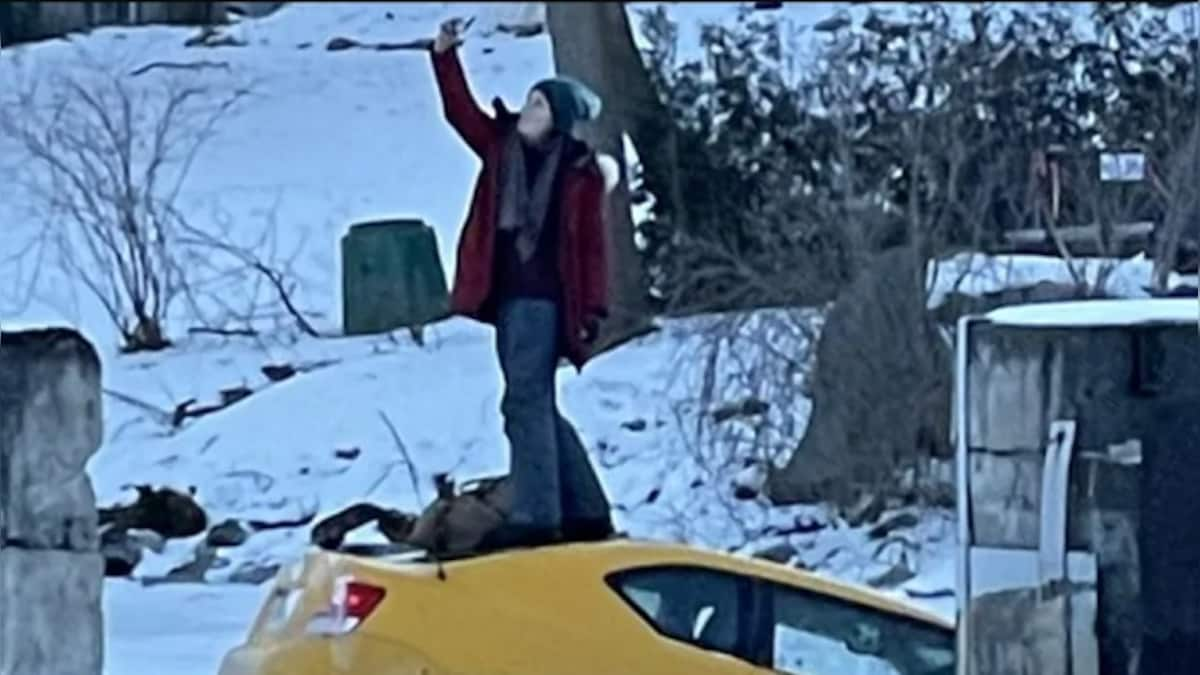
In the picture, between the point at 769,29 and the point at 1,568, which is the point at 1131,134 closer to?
the point at 769,29

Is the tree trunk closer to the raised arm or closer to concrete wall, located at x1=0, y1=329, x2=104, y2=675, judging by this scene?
the raised arm

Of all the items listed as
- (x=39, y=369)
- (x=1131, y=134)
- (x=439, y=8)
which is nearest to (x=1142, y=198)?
(x=1131, y=134)

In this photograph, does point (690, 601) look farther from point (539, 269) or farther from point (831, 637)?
point (539, 269)

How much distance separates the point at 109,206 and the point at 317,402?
165 centimetres

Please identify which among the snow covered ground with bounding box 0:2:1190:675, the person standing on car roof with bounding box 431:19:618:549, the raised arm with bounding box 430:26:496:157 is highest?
the raised arm with bounding box 430:26:496:157

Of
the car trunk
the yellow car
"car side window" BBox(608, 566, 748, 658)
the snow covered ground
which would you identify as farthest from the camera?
the snow covered ground

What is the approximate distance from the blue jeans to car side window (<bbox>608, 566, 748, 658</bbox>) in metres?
2.24

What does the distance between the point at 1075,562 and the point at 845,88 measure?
816 cm

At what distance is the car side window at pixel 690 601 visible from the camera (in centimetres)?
1067

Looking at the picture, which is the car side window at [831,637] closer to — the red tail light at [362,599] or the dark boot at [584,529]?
Result: the red tail light at [362,599]

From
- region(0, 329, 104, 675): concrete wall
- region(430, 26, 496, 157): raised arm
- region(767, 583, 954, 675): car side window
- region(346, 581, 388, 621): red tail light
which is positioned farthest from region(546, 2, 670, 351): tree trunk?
region(346, 581, 388, 621): red tail light

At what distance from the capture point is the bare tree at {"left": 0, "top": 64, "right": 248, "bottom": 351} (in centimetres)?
1920

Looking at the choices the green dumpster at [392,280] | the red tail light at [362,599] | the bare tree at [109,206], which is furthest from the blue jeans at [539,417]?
the green dumpster at [392,280]

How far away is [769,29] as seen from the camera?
70.1 ft
